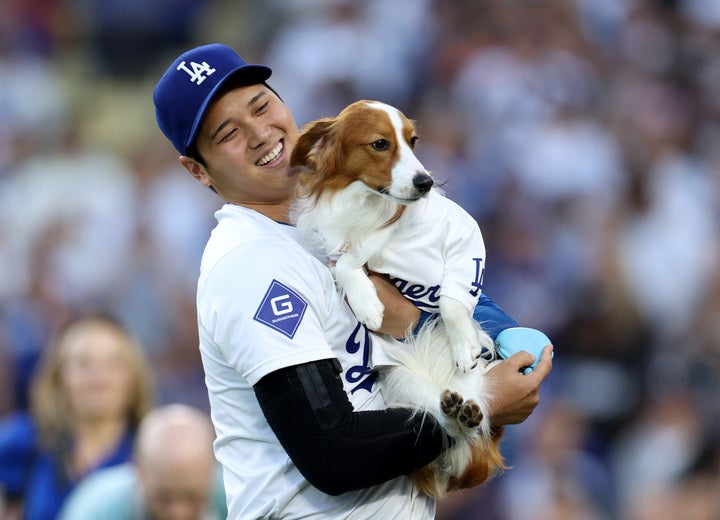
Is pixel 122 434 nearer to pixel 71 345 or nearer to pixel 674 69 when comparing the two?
pixel 71 345

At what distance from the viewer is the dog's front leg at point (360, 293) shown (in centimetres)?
272

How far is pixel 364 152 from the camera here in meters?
2.83

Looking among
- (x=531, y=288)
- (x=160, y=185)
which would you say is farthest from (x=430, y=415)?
(x=160, y=185)

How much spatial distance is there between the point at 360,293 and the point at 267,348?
34 cm

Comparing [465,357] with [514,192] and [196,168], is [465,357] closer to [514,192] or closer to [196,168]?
[196,168]

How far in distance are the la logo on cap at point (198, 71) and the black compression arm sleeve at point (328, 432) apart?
31.5 inches

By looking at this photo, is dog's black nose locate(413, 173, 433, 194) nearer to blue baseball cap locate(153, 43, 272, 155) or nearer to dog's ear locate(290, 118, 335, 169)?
dog's ear locate(290, 118, 335, 169)

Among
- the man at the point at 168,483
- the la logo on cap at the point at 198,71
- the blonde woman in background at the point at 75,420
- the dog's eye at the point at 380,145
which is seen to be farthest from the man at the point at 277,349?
the blonde woman in background at the point at 75,420

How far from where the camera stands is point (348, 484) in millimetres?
2486

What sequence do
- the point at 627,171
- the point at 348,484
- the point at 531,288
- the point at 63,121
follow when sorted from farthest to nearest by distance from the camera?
the point at 63,121, the point at 627,171, the point at 531,288, the point at 348,484

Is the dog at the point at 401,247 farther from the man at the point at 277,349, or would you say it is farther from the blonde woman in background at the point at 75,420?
the blonde woman in background at the point at 75,420

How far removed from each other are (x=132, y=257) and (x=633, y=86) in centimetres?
377

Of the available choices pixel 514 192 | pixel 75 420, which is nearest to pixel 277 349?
pixel 75 420

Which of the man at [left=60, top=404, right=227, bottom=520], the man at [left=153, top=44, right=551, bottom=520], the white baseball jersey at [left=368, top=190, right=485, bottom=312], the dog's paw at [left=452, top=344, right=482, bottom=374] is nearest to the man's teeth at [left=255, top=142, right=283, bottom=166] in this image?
the man at [left=153, top=44, right=551, bottom=520]
